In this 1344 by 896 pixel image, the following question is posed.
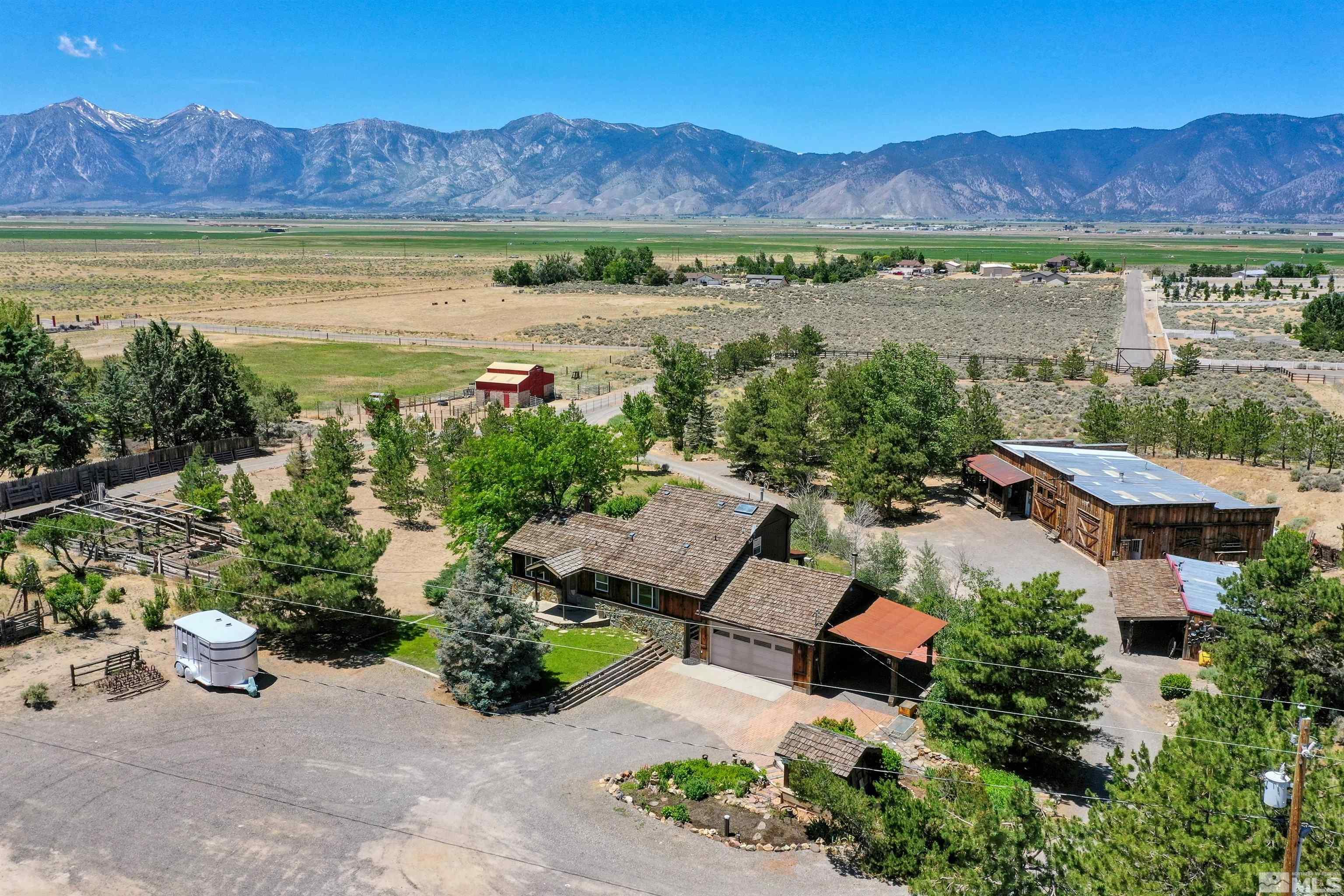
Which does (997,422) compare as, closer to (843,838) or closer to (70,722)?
(843,838)

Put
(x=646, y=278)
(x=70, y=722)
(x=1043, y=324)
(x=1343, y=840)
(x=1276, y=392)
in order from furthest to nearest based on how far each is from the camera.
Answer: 1. (x=646, y=278)
2. (x=1043, y=324)
3. (x=1276, y=392)
4. (x=70, y=722)
5. (x=1343, y=840)

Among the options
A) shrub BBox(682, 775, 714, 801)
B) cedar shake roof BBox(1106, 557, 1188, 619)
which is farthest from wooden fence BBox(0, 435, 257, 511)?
cedar shake roof BBox(1106, 557, 1188, 619)

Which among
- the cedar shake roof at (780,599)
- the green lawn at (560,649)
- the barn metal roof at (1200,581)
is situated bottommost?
the green lawn at (560,649)

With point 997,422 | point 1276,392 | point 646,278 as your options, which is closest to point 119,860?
point 997,422

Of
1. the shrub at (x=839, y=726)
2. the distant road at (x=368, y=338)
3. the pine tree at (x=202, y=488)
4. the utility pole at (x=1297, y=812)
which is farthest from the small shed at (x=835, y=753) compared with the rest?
the distant road at (x=368, y=338)

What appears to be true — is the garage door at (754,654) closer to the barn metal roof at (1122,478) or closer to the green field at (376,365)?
the barn metal roof at (1122,478)

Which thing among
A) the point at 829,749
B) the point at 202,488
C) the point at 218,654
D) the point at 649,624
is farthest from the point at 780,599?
the point at 202,488

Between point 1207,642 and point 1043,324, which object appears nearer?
point 1207,642
